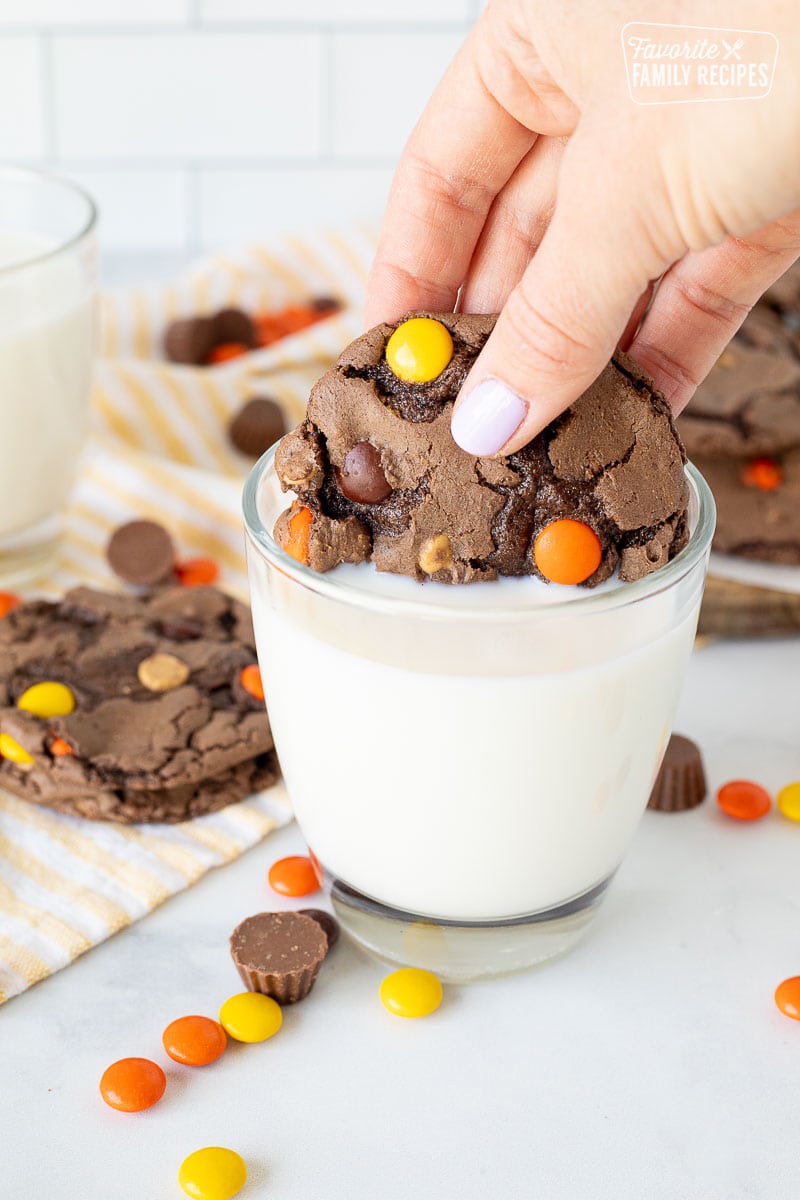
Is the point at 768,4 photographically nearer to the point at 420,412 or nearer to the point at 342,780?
the point at 420,412

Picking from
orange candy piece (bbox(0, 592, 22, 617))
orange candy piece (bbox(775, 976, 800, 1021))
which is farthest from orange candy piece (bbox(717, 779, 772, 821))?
orange candy piece (bbox(0, 592, 22, 617))

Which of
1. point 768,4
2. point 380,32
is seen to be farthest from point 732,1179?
point 380,32

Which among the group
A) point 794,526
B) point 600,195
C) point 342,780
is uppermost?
point 600,195

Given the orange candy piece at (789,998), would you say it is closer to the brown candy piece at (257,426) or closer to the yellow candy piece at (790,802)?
the yellow candy piece at (790,802)

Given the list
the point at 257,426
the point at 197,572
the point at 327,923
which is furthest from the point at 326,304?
the point at 327,923

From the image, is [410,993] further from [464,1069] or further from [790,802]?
[790,802]

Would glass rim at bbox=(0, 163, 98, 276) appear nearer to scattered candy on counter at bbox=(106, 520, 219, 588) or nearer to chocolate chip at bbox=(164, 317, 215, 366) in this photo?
scattered candy on counter at bbox=(106, 520, 219, 588)

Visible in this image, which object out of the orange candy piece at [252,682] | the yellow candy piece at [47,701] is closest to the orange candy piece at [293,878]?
the orange candy piece at [252,682]
